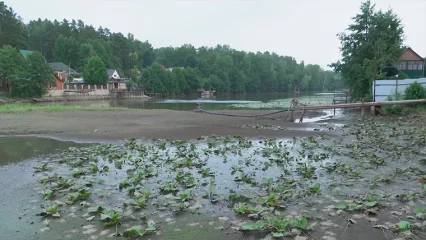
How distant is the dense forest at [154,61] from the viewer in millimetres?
94312

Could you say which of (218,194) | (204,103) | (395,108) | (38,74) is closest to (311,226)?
(218,194)

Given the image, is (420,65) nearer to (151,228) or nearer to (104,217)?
(151,228)

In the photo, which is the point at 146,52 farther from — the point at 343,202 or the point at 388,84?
the point at 343,202

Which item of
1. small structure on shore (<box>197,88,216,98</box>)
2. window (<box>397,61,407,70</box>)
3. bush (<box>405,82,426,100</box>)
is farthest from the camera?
small structure on shore (<box>197,88,216,98</box>)

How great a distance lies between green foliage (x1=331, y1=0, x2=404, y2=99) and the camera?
30359mm

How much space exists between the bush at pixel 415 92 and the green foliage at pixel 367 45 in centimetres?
593

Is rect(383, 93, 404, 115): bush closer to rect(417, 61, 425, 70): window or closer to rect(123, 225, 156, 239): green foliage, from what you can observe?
rect(417, 61, 425, 70): window

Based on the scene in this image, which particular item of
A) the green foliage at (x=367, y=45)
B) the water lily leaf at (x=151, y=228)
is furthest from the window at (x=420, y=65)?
the water lily leaf at (x=151, y=228)

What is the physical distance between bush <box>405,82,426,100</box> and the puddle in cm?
2356

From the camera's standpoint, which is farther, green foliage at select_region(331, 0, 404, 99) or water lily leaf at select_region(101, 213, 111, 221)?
green foliage at select_region(331, 0, 404, 99)

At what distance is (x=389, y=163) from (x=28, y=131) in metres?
17.1

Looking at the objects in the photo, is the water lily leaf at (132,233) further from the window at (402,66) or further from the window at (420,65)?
the window at (420,65)

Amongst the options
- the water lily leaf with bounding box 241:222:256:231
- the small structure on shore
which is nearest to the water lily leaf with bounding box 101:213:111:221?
the water lily leaf with bounding box 241:222:256:231

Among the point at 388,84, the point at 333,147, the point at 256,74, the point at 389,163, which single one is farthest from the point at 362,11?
the point at 256,74
